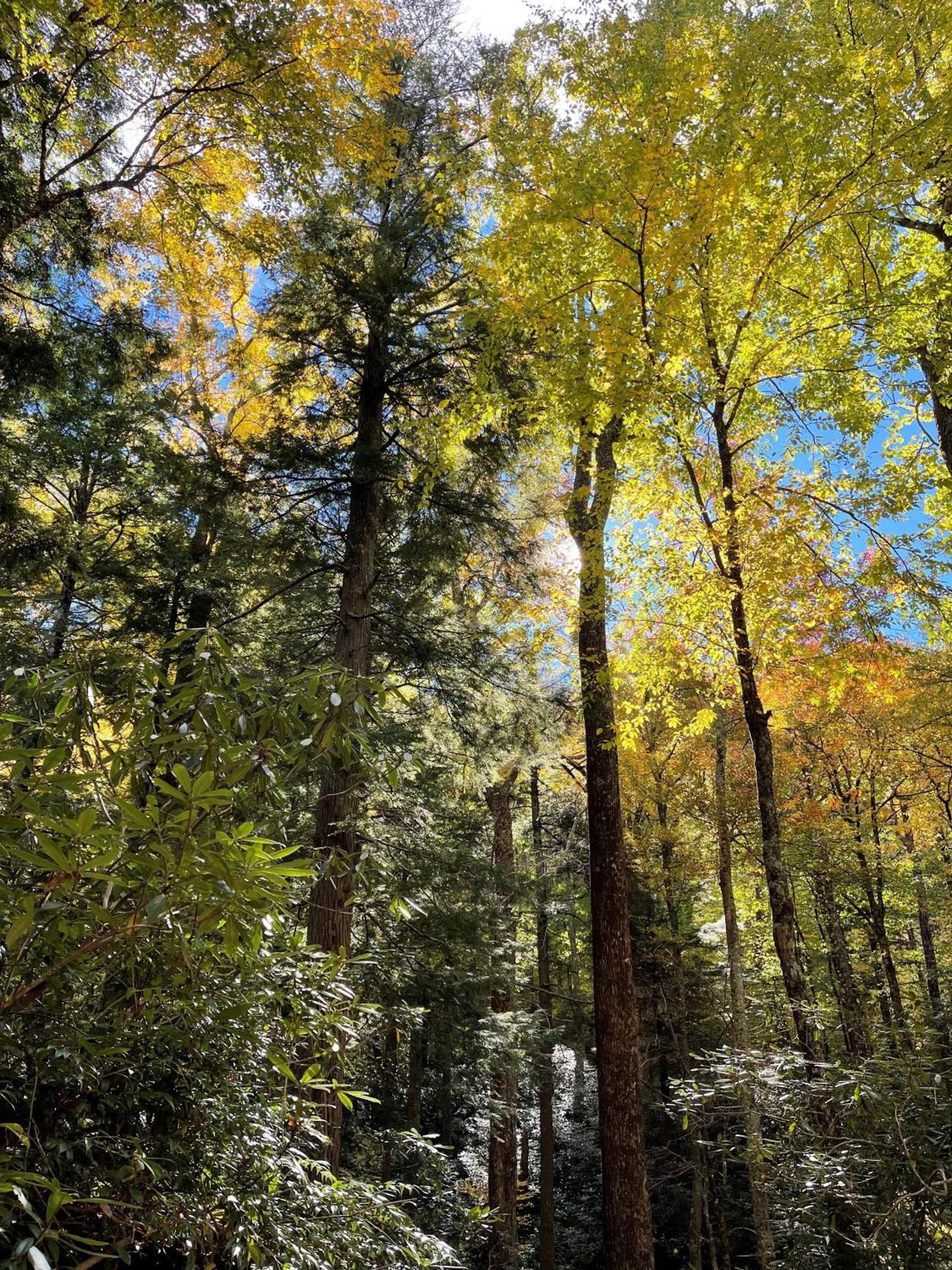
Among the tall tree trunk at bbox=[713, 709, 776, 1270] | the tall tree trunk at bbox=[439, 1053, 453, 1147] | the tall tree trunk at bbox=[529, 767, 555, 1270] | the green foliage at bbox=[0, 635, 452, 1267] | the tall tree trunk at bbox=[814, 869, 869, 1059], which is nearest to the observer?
the green foliage at bbox=[0, 635, 452, 1267]

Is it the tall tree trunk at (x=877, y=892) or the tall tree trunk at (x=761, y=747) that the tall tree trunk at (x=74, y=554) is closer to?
the tall tree trunk at (x=761, y=747)

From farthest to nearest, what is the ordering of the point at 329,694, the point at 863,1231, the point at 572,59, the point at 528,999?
1. the point at 528,999
2. the point at 572,59
3. the point at 863,1231
4. the point at 329,694

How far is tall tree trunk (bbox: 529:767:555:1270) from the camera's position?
34.8ft

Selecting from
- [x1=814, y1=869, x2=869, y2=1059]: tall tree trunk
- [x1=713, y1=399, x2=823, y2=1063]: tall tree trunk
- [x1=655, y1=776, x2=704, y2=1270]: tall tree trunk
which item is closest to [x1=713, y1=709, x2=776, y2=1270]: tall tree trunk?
[x1=655, y1=776, x2=704, y2=1270]: tall tree trunk

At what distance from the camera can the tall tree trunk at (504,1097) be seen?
8.98 meters

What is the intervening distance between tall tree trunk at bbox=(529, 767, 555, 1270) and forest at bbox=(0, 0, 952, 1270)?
0.21 meters

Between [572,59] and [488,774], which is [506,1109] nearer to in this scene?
[488,774]

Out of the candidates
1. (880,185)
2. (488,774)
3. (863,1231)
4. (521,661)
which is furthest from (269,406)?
(863,1231)

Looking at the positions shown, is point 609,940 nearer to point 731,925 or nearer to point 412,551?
point 412,551

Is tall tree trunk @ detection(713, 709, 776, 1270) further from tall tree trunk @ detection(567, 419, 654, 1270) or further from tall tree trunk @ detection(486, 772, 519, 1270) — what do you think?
tall tree trunk @ detection(486, 772, 519, 1270)

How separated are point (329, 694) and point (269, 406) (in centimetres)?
726

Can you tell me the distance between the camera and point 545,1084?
1080 centimetres

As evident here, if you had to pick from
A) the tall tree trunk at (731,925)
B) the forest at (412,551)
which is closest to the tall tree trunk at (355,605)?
the forest at (412,551)

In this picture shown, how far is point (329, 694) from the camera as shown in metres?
1.89
